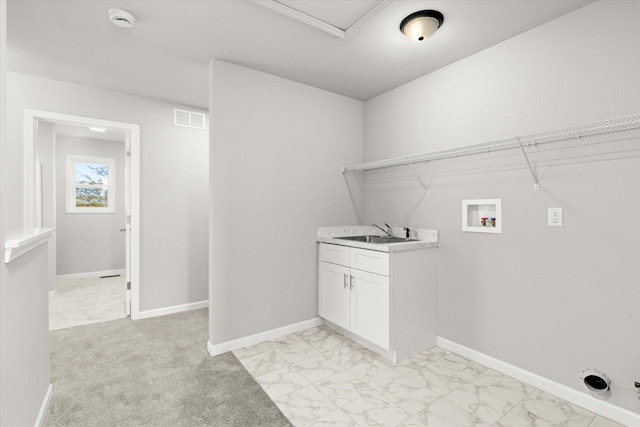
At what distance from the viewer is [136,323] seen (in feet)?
11.0

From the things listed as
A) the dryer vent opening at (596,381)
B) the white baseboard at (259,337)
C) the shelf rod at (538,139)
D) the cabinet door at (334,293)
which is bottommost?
the white baseboard at (259,337)

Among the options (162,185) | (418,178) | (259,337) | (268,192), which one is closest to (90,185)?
(162,185)

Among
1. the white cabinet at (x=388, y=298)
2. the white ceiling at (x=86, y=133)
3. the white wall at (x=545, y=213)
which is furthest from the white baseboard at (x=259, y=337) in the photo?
the white ceiling at (x=86, y=133)

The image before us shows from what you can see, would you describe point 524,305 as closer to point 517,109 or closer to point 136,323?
point 517,109

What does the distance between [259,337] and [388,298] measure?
131 centimetres

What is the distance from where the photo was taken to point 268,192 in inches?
117

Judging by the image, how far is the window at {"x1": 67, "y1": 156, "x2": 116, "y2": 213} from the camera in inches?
225

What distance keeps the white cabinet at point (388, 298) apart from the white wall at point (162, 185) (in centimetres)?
198

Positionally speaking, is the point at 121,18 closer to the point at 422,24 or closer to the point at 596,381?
the point at 422,24

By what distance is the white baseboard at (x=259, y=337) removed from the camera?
268 cm

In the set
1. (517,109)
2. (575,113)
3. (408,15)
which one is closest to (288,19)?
(408,15)

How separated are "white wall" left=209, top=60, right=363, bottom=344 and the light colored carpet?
0.38 metres

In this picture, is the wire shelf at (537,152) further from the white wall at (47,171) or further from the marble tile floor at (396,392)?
the white wall at (47,171)

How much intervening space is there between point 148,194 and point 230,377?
2.36 m
